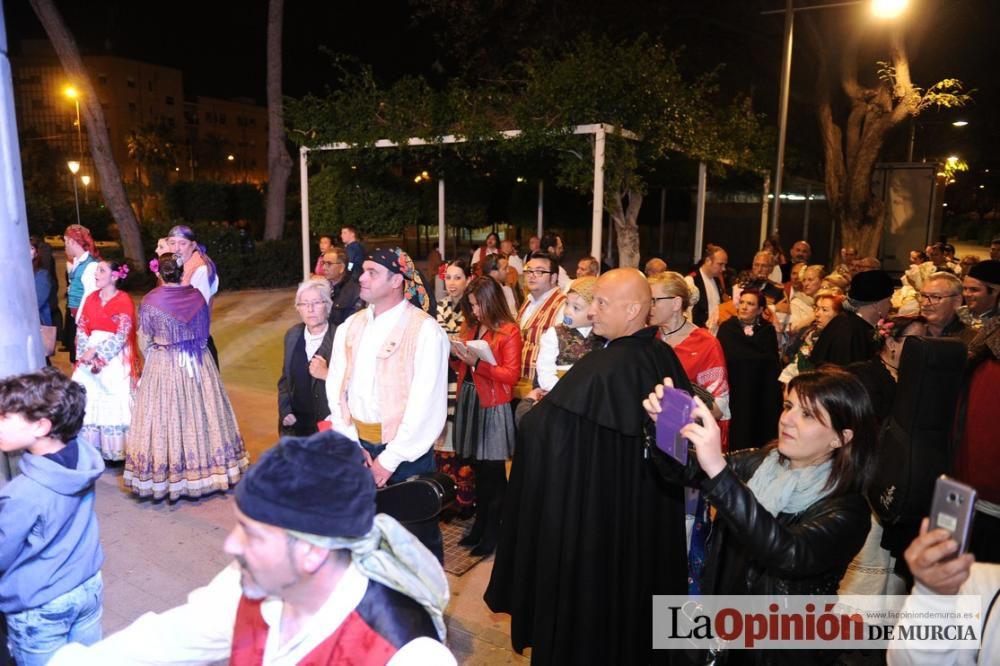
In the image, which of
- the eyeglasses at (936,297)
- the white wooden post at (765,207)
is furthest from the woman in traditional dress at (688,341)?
the white wooden post at (765,207)

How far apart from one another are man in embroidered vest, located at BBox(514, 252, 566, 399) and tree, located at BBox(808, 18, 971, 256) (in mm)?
12712

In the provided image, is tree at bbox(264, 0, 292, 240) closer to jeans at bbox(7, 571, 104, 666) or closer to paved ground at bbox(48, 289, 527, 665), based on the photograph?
paved ground at bbox(48, 289, 527, 665)

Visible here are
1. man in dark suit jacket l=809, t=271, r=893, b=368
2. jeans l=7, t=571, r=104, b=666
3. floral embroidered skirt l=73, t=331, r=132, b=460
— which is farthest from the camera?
floral embroidered skirt l=73, t=331, r=132, b=460

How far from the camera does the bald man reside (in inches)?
114

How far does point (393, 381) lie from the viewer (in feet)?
11.6

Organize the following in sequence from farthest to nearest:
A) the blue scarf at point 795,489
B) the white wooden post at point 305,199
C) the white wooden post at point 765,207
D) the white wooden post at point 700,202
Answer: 1. the white wooden post at point 765,207
2. the white wooden post at point 700,202
3. the white wooden post at point 305,199
4. the blue scarf at point 795,489

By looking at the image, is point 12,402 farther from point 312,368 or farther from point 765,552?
point 765,552

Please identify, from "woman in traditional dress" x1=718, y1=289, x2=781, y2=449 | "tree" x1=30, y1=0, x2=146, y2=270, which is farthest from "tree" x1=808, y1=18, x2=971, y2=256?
"tree" x1=30, y1=0, x2=146, y2=270

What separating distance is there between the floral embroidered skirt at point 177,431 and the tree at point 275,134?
12.5 m

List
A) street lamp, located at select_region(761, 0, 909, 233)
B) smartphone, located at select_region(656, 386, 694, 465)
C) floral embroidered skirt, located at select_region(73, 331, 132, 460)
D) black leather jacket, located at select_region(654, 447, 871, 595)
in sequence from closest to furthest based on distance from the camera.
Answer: black leather jacket, located at select_region(654, 447, 871, 595), smartphone, located at select_region(656, 386, 694, 465), floral embroidered skirt, located at select_region(73, 331, 132, 460), street lamp, located at select_region(761, 0, 909, 233)

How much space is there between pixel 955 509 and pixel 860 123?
16999 millimetres

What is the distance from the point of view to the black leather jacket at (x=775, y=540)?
7.18ft

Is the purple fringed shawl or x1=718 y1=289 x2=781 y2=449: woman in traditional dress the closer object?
the purple fringed shawl

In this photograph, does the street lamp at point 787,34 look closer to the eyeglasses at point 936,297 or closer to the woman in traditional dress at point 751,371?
the woman in traditional dress at point 751,371
